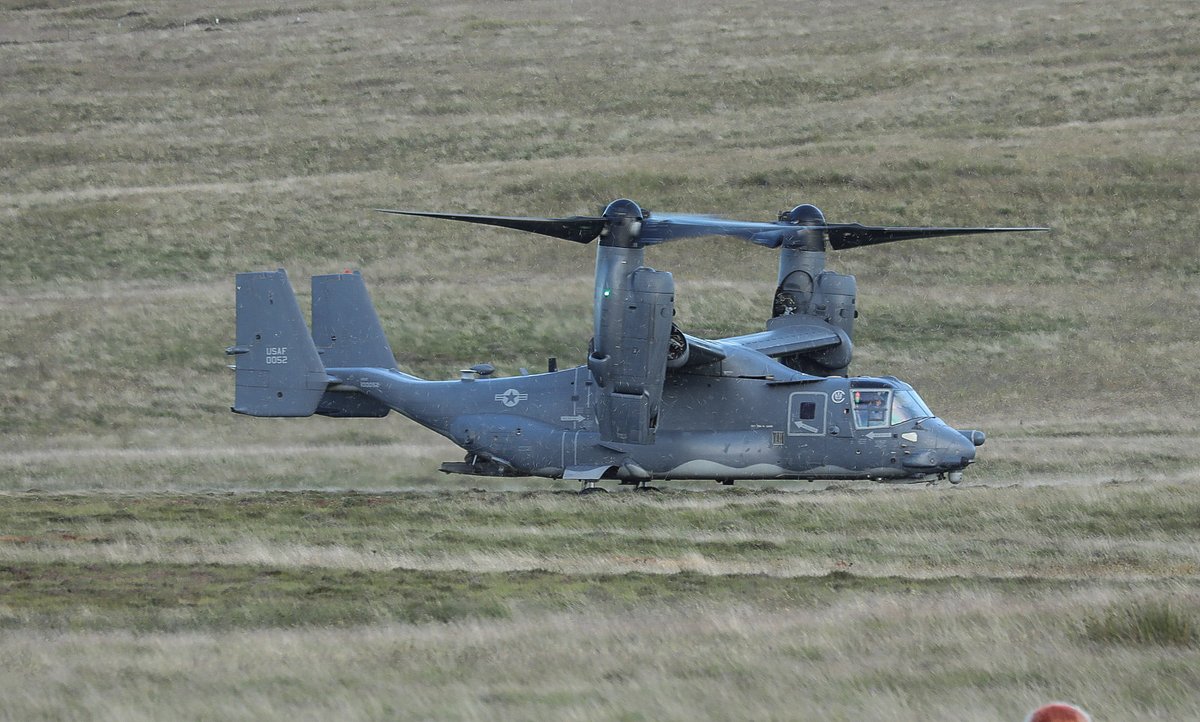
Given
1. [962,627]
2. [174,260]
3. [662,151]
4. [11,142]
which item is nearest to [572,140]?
[662,151]

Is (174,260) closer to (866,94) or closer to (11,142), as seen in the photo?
(11,142)

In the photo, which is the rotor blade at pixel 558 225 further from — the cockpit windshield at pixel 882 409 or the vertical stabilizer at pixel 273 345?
the cockpit windshield at pixel 882 409

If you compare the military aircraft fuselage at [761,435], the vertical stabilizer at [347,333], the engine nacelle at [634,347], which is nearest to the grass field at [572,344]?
the military aircraft fuselage at [761,435]

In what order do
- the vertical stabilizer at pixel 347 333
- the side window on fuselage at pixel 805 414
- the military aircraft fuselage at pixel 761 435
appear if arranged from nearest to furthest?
the military aircraft fuselage at pixel 761 435 → the side window on fuselage at pixel 805 414 → the vertical stabilizer at pixel 347 333

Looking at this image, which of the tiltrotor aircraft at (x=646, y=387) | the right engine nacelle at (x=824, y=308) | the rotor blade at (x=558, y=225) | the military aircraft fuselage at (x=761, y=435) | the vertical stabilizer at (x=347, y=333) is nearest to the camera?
the rotor blade at (x=558, y=225)

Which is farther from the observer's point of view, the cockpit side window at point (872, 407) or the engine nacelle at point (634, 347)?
the cockpit side window at point (872, 407)

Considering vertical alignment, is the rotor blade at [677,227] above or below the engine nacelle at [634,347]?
above

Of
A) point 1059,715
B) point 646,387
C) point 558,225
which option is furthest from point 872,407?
point 1059,715

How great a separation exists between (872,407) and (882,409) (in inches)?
6.6

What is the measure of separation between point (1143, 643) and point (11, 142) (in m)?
64.1

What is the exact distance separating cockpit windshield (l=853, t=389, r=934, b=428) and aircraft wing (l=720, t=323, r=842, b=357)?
2302 millimetres

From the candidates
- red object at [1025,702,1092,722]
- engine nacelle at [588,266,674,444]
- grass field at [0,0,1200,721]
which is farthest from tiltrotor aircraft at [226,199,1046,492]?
red object at [1025,702,1092,722]

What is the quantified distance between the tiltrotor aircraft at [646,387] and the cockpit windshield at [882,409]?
0.02 m

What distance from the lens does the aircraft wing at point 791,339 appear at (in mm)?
26609
